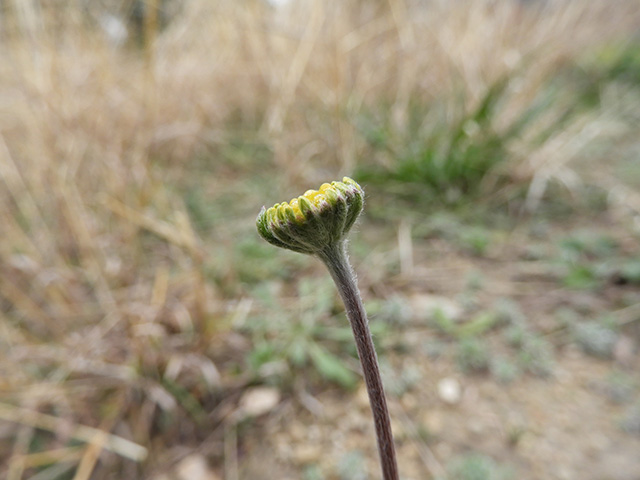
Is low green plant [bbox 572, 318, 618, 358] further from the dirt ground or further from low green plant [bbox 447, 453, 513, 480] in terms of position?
low green plant [bbox 447, 453, 513, 480]

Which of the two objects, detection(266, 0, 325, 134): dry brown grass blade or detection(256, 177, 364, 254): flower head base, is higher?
detection(266, 0, 325, 134): dry brown grass blade

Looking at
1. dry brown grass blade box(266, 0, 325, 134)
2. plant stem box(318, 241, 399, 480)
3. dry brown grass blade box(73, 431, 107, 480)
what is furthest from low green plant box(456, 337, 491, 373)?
dry brown grass blade box(266, 0, 325, 134)

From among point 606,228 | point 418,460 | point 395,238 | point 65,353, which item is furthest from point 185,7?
point 418,460

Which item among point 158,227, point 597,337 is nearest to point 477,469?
point 597,337

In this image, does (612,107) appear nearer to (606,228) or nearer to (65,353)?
(606,228)

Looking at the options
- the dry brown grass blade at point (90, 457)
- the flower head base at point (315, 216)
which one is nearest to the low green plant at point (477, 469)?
the flower head base at point (315, 216)

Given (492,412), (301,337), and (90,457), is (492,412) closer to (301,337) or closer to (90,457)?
(301,337)
